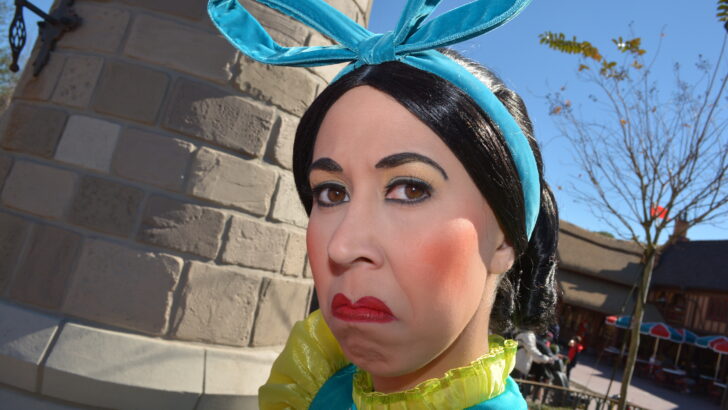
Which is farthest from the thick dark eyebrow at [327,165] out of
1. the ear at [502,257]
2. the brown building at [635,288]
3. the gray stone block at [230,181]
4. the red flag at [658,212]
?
the brown building at [635,288]

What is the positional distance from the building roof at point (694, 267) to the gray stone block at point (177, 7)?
2219cm

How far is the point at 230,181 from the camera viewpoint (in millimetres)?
2389

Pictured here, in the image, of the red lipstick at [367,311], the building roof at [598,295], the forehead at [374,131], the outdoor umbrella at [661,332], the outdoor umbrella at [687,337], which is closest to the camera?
the red lipstick at [367,311]

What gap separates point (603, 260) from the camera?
2347 cm

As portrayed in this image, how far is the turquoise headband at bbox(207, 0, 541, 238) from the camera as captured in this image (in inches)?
41.1

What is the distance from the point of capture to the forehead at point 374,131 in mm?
1062

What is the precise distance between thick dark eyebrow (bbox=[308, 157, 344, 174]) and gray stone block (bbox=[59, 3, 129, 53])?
1.79 m

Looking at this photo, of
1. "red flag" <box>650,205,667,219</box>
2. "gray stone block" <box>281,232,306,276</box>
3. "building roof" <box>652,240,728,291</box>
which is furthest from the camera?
"building roof" <box>652,240,728,291</box>

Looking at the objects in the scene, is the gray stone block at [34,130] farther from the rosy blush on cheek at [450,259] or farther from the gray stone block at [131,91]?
the rosy blush on cheek at [450,259]

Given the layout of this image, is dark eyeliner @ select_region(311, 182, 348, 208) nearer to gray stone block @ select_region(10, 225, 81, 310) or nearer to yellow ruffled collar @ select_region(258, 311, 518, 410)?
yellow ruffled collar @ select_region(258, 311, 518, 410)

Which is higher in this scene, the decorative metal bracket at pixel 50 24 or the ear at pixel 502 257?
the decorative metal bracket at pixel 50 24

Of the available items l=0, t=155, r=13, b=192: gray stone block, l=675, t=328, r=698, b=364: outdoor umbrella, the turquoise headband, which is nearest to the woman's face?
the turquoise headband

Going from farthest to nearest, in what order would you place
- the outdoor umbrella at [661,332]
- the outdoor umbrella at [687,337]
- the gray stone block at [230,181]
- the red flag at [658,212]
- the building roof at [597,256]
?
the building roof at [597,256], the outdoor umbrella at [687,337], the outdoor umbrella at [661,332], the red flag at [658,212], the gray stone block at [230,181]

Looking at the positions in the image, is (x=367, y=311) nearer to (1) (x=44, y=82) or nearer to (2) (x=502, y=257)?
(2) (x=502, y=257)
